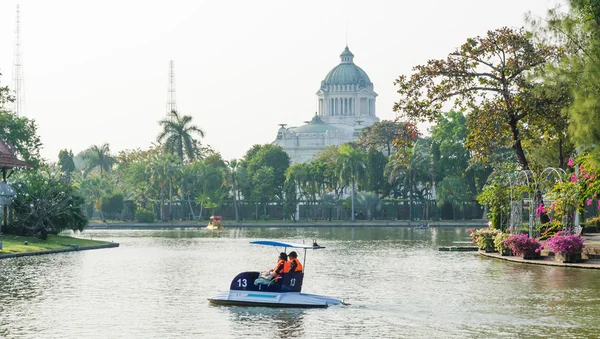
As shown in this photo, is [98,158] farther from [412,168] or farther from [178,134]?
[412,168]

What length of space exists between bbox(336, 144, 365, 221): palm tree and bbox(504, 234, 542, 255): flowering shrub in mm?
75387

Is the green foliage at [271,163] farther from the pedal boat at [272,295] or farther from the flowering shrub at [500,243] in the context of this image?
the pedal boat at [272,295]

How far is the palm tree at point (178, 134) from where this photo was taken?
132 meters

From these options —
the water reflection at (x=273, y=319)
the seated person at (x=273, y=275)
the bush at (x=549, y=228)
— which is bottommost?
the water reflection at (x=273, y=319)

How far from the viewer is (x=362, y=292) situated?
107 feet

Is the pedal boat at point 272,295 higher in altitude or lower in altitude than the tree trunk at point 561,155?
lower

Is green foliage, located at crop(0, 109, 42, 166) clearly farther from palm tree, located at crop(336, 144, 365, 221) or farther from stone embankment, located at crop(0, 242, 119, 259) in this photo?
palm tree, located at crop(336, 144, 365, 221)

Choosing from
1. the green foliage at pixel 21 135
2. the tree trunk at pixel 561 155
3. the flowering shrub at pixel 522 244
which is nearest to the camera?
the flowering shrub at pixel 522 244

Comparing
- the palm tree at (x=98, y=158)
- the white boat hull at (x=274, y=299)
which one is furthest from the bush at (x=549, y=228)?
the palm tree at (x=98, y=158)

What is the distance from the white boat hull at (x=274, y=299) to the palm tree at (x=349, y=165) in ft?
311

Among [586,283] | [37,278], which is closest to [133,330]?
[37,278]

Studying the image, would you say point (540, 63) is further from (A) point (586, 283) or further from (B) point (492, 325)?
(B) point (492, 325)

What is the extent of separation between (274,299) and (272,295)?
20 cm

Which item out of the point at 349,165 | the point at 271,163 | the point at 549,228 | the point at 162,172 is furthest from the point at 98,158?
the point at 549,228
